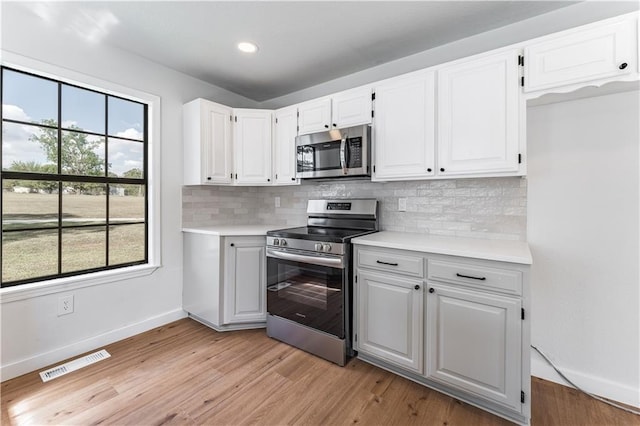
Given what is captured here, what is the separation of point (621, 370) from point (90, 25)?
433cm

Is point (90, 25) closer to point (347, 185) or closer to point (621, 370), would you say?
point (347, 185)

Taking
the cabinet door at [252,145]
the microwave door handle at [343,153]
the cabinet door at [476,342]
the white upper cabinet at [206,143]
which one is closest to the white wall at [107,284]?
the white upper cabinet at [206,143]

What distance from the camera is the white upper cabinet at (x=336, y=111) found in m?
2.41

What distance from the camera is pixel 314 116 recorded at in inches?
107

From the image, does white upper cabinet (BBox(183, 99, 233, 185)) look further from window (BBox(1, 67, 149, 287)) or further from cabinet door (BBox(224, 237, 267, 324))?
cabinet door (BBox(224, 237, 267, 324))

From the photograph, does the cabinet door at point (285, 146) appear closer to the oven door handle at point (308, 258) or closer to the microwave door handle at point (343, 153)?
the microwave door handle at point (343, 153)

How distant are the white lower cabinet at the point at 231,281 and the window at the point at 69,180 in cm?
66

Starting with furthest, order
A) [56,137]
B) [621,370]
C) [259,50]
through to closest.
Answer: [259,50] → [56,137] → [621,370]

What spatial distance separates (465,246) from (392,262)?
0.47 meters

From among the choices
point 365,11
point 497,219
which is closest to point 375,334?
point 497,219

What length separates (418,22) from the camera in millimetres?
2070

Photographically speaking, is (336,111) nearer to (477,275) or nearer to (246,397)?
(477,275)

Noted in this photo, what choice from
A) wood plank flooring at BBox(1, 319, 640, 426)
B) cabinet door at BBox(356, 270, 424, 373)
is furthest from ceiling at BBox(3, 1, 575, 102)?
wood plank flooring at BBox(1, 319, 640, 426)

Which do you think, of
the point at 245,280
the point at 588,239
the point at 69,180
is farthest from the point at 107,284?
the point at 588,239
